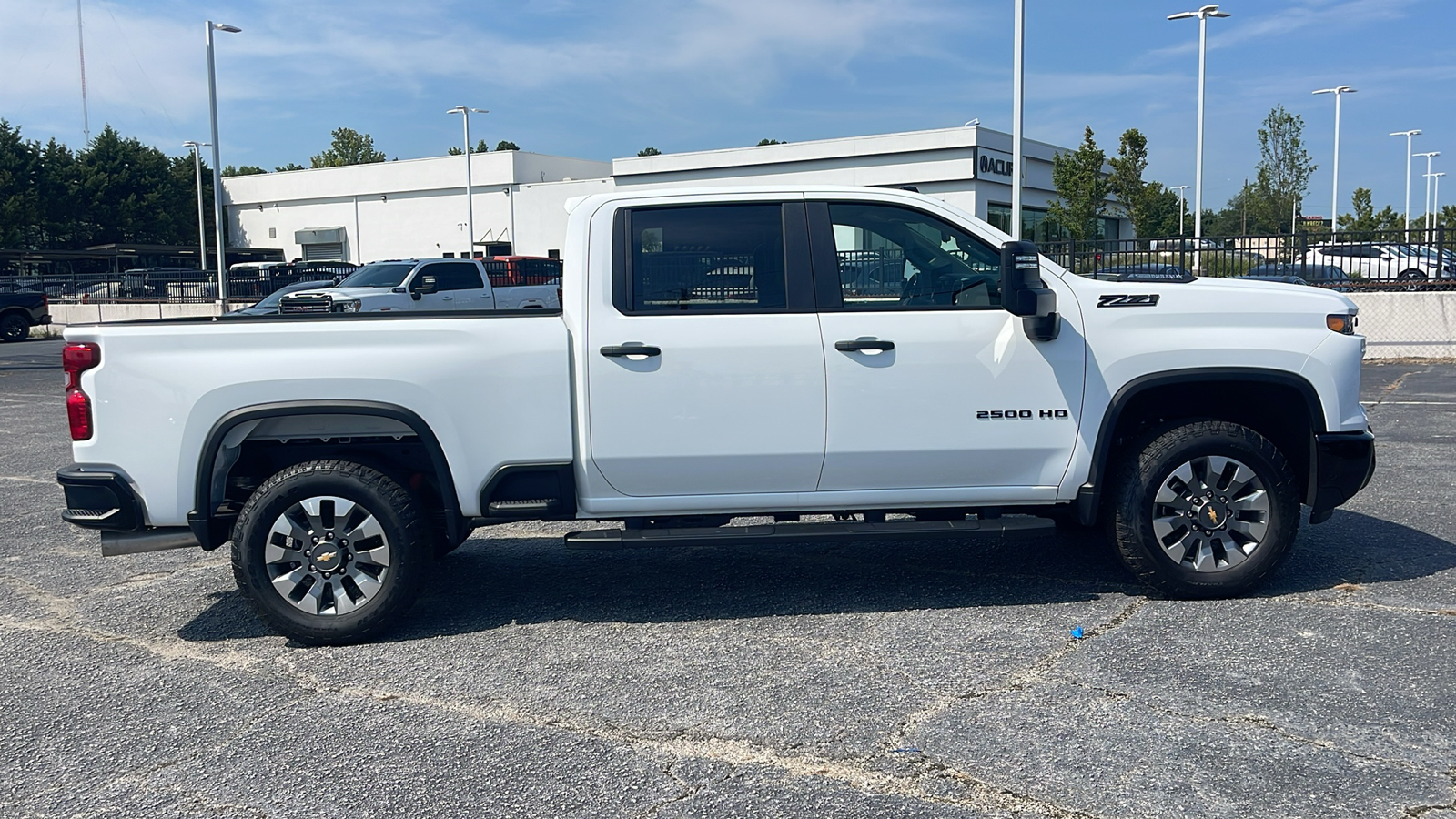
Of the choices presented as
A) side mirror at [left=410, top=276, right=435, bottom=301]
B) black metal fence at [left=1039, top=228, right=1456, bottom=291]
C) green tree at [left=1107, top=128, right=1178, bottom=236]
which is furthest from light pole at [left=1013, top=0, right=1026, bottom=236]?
green tree at [left=1107, top=128, right=1178, bottom=236]

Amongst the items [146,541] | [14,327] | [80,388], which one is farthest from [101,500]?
[14,327]

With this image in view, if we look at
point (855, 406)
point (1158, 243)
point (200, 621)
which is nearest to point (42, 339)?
point (1158, 243)

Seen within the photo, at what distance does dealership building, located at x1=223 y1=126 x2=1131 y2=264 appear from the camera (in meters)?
52.3

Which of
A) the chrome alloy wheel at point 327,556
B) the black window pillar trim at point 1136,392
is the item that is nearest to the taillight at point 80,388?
the chrome alloy wheel at point 327,556

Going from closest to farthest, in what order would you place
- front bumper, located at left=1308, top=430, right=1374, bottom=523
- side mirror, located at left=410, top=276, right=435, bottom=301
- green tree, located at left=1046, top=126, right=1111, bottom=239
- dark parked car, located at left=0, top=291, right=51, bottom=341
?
front bumper, located at left=1308, top=430, right=1374, bottom=523
side mirror, located at left=410, top=276, right=435, bottom=301
dark parked car, located at left=0, top=291, right=51, bottom=341
green tree, located at left=1046, top=126, right=1111, bottom=239

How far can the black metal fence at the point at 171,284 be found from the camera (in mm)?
35156

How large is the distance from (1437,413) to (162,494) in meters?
12.2

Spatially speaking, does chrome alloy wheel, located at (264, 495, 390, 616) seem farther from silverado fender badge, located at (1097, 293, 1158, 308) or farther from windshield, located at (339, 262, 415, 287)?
windshield, located at (339, 262, 415, 287)

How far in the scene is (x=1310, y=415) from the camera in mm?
5602

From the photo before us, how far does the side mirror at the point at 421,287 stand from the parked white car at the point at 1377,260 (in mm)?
15187

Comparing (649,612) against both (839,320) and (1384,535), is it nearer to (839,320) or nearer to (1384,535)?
(839,320)

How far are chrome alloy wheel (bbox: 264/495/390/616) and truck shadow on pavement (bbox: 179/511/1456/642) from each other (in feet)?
1.05

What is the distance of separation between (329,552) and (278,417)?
2.12ft

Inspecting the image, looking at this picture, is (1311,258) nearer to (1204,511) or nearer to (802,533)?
(1204,511)
